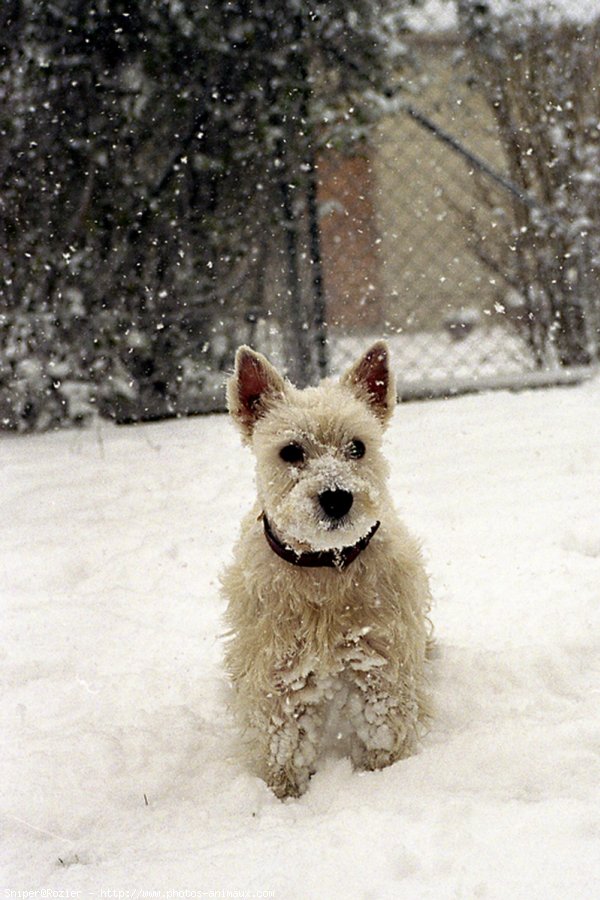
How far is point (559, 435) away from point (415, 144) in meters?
2.68

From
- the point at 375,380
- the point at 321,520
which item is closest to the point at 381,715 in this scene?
the point at 321,520

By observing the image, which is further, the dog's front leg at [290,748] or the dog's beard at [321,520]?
the dog's front leg at [290,748]

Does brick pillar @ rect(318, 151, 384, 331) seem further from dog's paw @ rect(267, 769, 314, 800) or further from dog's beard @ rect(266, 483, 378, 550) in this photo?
dog's paw @ rect(267, 769, 314, 800)

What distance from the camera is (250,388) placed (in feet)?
8.71

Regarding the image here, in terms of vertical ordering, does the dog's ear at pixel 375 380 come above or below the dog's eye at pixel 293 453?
above

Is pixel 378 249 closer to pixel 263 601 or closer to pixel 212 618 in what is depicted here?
pixel 212 618

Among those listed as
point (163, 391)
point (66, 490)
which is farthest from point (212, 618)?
point (163, 391)

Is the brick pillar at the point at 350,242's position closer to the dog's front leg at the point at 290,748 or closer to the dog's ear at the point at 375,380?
the dog's ear at the point at 375,380

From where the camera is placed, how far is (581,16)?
229 inches

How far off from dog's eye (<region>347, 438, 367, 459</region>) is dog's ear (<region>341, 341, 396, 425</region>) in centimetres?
26

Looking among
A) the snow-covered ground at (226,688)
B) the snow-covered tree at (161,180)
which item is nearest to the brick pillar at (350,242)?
the snow-covered tree at (161,180)

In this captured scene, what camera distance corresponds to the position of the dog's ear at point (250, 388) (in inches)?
103

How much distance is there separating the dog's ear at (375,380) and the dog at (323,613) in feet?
0.55

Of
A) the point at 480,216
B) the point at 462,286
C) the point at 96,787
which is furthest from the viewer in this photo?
the point at 462,286
